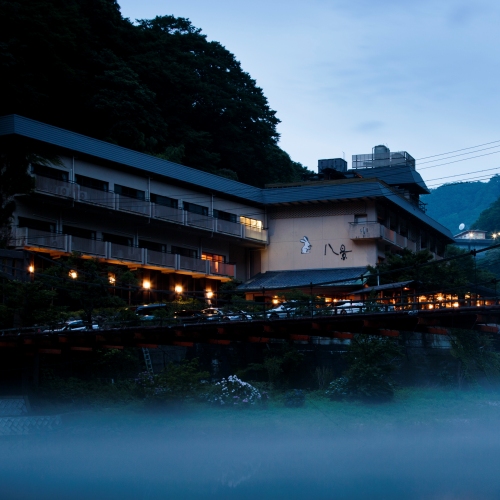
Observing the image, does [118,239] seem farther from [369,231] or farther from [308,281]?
[369,231]

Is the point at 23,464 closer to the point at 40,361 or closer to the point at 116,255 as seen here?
the point at 40,361

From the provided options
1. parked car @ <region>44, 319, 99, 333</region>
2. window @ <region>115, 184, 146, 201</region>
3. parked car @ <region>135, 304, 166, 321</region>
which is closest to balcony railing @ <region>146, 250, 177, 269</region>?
window @ <region>115, 184, 146, 201</region>

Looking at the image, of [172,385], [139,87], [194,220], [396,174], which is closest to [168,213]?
[194,220]

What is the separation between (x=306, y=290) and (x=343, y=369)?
7.35 meters

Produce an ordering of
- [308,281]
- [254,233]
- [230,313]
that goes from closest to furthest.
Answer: [230,313] → [308,281] → [254,233]

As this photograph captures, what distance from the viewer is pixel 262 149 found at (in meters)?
41.4

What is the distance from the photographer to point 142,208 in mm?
29219

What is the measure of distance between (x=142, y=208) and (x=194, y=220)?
2743 millimetres

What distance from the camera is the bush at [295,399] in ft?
69.1

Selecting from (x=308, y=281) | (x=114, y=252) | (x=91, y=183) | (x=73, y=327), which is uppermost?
(x=91, y=183)

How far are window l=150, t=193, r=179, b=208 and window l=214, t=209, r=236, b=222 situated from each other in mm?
2157

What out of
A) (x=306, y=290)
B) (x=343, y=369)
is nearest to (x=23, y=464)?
(x=343, y=369)

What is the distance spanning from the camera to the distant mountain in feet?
424

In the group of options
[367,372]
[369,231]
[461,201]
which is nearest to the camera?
[367,372]
